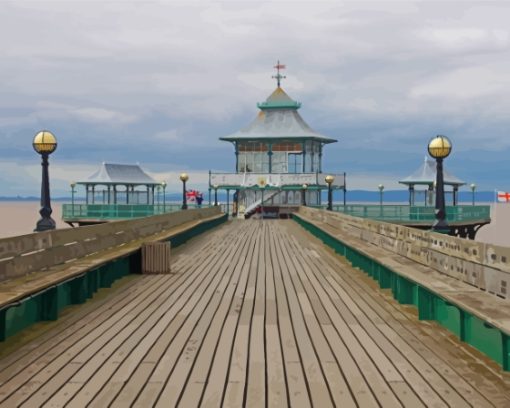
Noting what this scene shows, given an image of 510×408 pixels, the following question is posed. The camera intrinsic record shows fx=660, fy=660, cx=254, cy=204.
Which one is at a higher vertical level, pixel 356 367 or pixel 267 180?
pixel 267 180

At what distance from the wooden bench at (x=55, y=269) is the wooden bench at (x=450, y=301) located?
4876mm

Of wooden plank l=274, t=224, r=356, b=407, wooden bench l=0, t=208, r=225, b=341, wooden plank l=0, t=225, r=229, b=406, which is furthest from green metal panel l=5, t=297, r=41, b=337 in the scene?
wooden plank l=274, t=224, r=356, b=407

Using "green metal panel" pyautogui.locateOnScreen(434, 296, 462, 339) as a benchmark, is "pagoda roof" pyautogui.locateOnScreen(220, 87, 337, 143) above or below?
above

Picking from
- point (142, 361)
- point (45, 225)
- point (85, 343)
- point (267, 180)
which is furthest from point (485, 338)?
point (267, 180)

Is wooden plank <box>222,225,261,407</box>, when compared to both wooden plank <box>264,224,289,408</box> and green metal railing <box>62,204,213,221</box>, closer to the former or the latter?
wooden plank <box>264,224,289,408</box>

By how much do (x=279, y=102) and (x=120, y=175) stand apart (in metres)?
17.7

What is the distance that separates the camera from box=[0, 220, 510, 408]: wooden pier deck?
5.87 metres

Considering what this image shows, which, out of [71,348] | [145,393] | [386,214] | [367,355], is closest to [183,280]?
[71,348]

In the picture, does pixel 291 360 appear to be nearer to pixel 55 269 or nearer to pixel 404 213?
pixel 55 269

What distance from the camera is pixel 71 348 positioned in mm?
7688

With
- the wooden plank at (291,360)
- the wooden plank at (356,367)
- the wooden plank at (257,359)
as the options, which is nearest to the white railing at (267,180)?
the wooden plank at (257,359)

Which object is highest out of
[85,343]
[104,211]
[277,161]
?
[277,161]

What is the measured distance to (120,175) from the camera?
66.8 metres

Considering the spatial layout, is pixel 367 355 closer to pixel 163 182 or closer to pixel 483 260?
pixel 483 260
